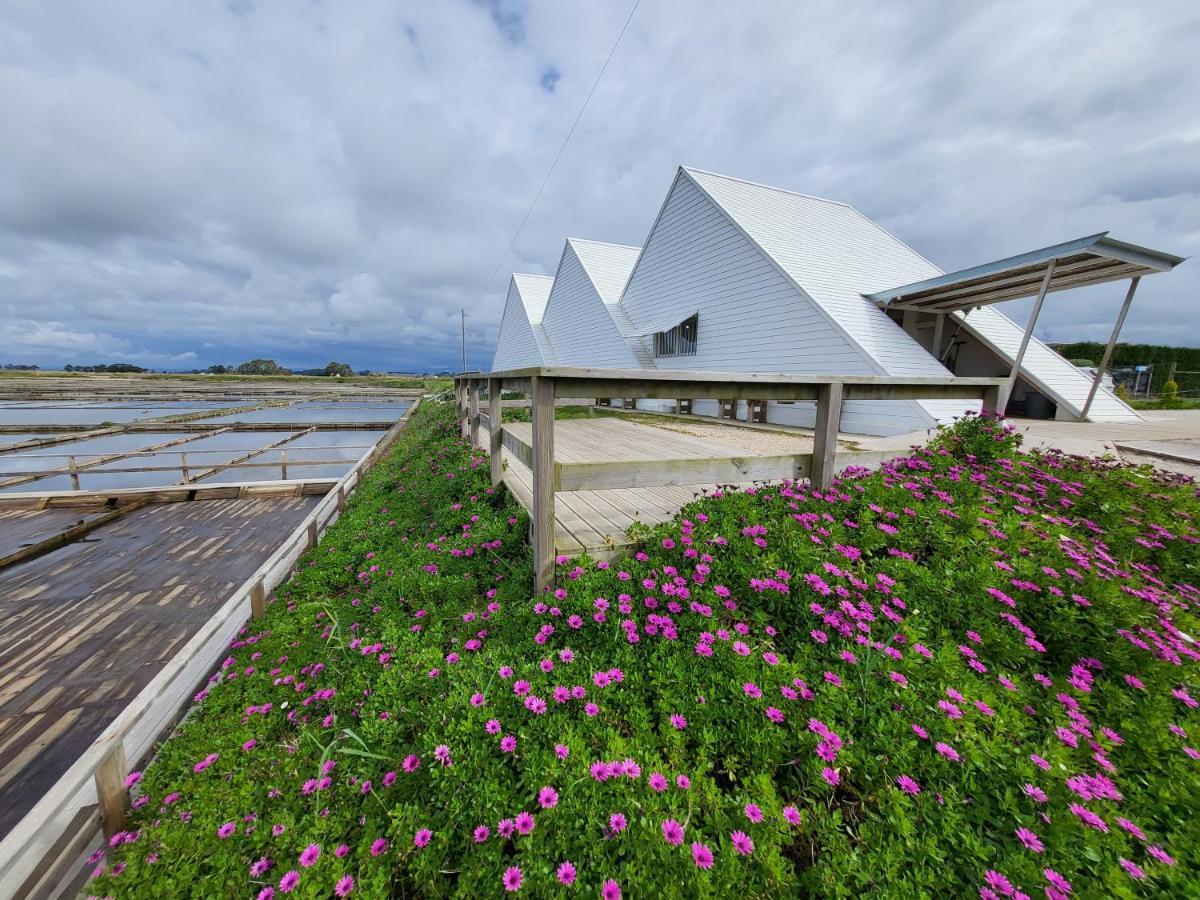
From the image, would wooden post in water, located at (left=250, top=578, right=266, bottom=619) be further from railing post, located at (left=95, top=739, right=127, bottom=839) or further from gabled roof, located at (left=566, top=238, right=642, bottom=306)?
gabled roof, located at (left=566, top=238, right=642, bottom=306)

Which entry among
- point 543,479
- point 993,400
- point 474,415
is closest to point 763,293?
point 993,400

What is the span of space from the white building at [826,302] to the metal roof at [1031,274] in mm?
30

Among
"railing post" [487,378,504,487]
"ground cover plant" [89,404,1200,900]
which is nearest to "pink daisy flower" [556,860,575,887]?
"ground cover plant" [89,404,1200,900]

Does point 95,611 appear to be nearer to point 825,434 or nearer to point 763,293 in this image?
point 825,434

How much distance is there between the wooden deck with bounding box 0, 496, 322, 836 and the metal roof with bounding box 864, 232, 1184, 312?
47.9 feet

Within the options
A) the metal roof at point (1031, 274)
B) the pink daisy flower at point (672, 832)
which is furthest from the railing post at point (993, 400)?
the metal roof at point (1031, 274)

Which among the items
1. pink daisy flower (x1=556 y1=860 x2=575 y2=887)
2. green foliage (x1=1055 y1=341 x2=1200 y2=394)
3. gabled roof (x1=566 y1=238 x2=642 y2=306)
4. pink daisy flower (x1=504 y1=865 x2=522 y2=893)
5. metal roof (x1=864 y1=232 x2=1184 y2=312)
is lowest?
pink daisy flower (x1=504 y1=865 x2=522 y2=893)

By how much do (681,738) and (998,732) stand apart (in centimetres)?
121

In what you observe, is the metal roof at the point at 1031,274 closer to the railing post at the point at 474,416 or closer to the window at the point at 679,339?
the window at the point at 679,339

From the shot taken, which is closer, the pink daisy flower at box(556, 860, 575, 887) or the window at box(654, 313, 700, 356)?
the pink daisy flower at box(556, 860, 575, 887)

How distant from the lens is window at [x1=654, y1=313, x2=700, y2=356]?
1438cm

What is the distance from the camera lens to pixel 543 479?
8.07 ft

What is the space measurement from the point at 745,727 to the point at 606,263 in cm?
2320

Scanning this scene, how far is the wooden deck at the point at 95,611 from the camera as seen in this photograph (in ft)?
11.4
